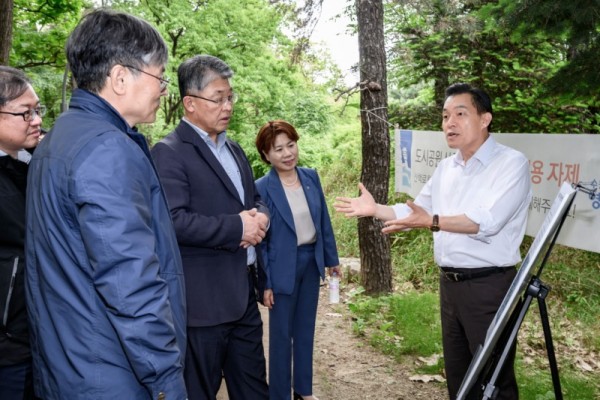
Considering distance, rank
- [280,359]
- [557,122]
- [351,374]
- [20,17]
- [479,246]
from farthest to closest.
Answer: [20,17], [557,122], [351,374], [280,359], [479,246]

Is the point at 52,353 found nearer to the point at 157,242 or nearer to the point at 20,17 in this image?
the point at 157,242

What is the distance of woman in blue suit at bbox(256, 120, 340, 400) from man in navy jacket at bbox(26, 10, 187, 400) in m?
2.16

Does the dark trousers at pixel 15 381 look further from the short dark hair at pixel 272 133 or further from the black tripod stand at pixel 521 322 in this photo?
the short dark hair at pixel 272 133

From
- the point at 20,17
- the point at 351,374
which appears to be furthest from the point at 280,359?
the point at 20,17

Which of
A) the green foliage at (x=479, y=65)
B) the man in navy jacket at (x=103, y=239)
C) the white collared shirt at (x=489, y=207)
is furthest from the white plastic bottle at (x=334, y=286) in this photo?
the green foliage at (x=479, y=65)

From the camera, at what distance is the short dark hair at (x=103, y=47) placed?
1.84m

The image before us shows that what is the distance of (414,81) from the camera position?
8852 mm

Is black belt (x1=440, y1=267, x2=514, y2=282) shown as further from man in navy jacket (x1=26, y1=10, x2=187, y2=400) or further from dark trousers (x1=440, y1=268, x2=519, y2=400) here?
man in navy jacket (x1=26, y1=10, x2=187, y2=400)

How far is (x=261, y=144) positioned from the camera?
4.30m

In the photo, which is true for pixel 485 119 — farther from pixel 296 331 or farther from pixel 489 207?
pixel 296 331

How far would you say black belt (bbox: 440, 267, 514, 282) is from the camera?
3154mm

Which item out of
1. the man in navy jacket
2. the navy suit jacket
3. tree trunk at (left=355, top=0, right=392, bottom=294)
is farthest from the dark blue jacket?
tree trunk at (left=355, top=0, right=392, bottom=294)

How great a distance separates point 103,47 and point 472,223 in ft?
7.20

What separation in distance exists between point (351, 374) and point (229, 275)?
2489 millimetres
